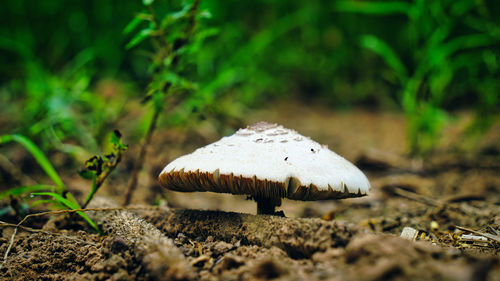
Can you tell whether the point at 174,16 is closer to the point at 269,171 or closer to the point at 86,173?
the point at 86,173

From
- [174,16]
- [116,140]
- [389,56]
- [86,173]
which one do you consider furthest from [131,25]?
[389,56]

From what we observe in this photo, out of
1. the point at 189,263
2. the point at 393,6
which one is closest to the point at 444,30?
the point at 393,6

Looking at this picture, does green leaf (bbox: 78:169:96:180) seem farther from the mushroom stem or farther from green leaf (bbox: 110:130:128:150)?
the mushroom stem

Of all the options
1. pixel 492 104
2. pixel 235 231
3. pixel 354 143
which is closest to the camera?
pixel 235 231

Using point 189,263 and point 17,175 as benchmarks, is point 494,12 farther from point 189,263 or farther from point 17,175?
point 17,175

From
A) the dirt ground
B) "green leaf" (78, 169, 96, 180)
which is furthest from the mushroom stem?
"green leaf" (78, 169, 96, 180)

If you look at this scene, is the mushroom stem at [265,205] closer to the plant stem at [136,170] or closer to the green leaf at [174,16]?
the plant stem at [136,170]
